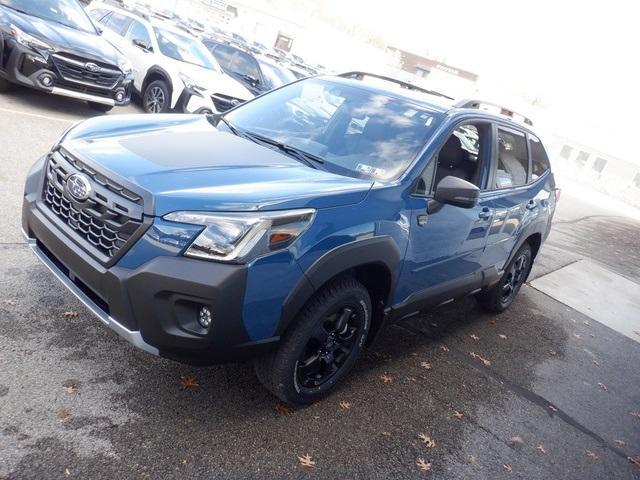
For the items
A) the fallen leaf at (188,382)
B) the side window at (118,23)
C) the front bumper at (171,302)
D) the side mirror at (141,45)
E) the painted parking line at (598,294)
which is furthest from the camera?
the side window at (118,23)

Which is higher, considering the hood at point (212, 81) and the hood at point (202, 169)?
the hood at point (202, 169)

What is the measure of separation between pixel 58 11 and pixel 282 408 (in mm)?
7689

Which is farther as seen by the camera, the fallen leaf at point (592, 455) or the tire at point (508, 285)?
the tire at point (508, 285)

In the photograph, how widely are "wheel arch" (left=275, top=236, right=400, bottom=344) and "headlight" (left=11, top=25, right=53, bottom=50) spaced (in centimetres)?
616

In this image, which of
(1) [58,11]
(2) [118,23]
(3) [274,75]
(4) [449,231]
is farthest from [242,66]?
(4) [449,231]

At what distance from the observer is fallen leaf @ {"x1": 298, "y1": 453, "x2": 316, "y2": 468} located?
296cm

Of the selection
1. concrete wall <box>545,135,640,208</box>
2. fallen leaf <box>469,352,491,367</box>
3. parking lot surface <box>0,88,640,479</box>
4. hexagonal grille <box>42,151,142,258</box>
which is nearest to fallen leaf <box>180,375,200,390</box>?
parking lot surface <box>0,88,640,479</box>

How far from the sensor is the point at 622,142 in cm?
5006

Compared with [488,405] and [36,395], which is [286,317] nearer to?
[36,395]

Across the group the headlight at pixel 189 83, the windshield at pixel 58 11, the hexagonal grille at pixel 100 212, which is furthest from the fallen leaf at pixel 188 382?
the headlight at pixel 189 83

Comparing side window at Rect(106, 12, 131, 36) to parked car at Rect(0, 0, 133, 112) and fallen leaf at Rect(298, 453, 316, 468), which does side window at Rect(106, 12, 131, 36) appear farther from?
fallen leaf at Rect(298, 453, 316, 468)

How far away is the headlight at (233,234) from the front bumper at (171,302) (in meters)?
0.06

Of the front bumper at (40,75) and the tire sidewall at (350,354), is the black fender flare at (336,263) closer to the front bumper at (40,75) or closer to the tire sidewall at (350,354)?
the tire sidewall at (350,354)

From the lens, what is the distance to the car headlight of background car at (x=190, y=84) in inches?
370
